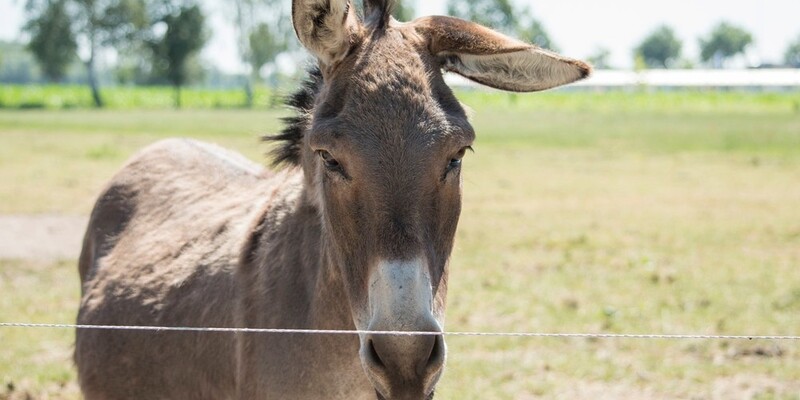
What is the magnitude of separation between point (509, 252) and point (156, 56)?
Result: 7416cm

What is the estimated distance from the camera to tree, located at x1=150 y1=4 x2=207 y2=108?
79875mm

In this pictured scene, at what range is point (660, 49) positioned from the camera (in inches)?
6152

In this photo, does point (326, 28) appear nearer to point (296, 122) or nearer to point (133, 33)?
point (296, 122)

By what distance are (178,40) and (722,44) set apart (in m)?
97.5

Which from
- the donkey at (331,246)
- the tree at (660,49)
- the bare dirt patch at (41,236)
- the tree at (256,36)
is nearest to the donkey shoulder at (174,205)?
the donkey at (331,246)

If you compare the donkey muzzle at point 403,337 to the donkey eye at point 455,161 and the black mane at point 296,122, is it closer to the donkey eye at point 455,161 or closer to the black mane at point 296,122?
the donkey eye at point 455,161

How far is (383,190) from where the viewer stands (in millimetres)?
2854

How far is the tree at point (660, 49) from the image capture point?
154 metres

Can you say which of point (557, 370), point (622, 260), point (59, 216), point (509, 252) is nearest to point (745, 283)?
point (622, 260)

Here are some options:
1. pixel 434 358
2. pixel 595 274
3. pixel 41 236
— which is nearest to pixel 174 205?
pixel 434 358

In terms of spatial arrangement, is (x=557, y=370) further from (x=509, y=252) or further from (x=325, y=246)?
(x=509, y=252)

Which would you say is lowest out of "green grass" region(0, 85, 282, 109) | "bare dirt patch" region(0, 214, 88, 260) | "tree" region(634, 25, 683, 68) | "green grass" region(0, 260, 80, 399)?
"green grass" region(0, 85, 282, 109)

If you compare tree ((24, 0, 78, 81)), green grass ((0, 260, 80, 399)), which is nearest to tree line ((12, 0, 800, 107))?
tree ((24, 0, 78, 81))

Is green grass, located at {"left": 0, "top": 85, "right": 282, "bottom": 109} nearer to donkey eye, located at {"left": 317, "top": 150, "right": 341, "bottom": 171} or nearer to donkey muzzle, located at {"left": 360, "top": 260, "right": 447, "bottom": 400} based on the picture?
donkey eye, located at {"left": 317, "top": 150, "right": 341, "bottom": 171}
